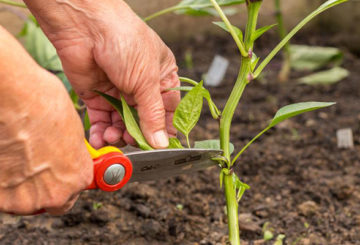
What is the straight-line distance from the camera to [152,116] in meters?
1.03

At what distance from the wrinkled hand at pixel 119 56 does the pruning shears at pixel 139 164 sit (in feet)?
0.13

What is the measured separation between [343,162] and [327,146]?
0.11 meters

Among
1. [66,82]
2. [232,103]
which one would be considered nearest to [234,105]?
[232,103]

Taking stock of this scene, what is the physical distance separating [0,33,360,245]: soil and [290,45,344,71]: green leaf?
50cm

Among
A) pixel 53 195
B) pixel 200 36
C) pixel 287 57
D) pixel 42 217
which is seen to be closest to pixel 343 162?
pixel 287 57

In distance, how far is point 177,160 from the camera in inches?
40.2

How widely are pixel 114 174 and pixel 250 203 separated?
0.57 meters

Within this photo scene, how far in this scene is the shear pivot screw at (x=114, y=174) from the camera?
0.94 meters

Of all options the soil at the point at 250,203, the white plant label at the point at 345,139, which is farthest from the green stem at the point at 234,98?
the white plant label at the point at 345,139

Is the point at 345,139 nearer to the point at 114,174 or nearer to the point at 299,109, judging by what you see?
the point at 299,109

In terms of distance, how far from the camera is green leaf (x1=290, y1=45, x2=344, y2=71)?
2359 millimetres

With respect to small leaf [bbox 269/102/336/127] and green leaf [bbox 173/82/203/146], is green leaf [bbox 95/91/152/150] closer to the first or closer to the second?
green leaf [bbox 173/82/203/146]

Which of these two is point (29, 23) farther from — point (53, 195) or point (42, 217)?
point (53, 195)

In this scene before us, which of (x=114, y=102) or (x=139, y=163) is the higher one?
(x=114, y=102)
